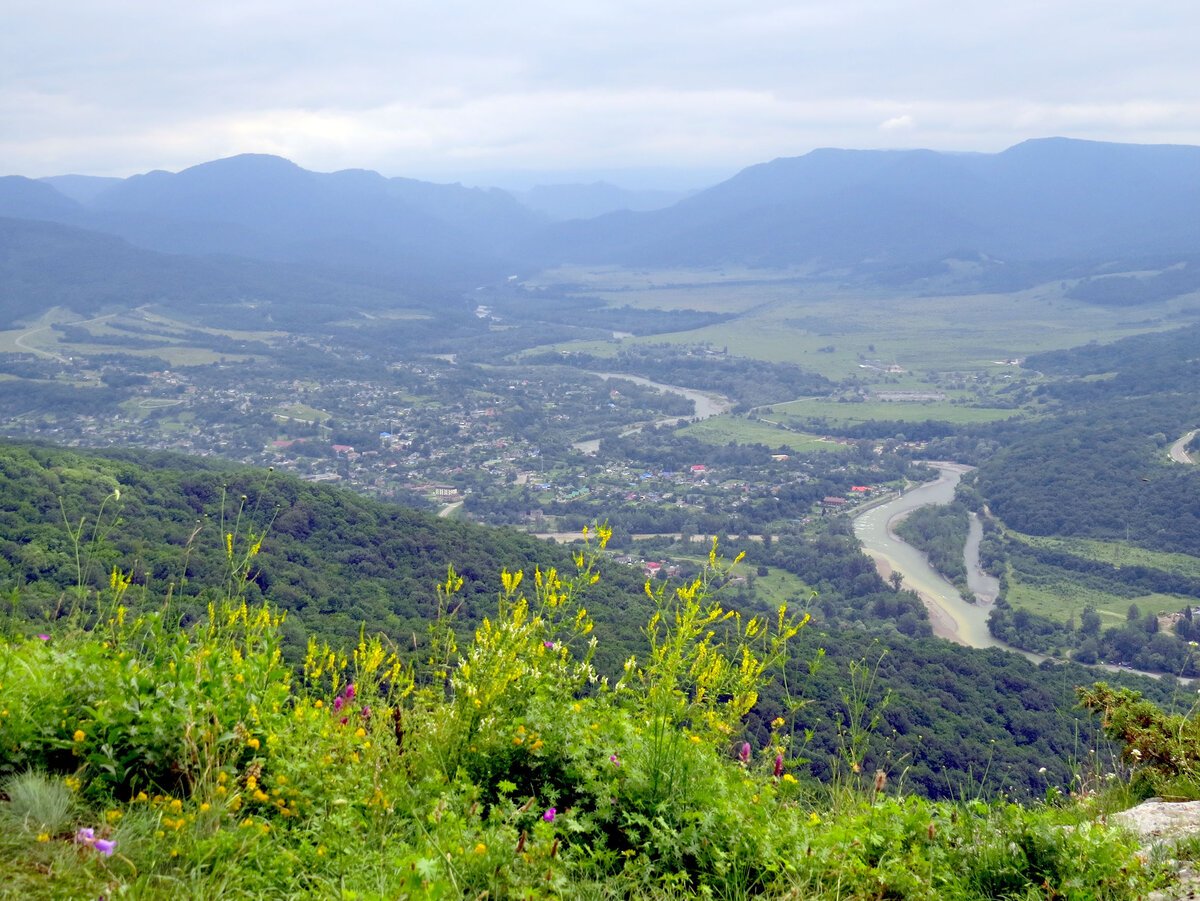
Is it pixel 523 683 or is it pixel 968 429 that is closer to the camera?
pixel 523 683

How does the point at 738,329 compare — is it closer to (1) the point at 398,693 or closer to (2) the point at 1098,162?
(1) the point at 398,693

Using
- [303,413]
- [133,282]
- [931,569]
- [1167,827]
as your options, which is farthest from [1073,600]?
[133,282]

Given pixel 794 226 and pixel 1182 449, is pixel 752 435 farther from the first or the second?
pixel 794 226

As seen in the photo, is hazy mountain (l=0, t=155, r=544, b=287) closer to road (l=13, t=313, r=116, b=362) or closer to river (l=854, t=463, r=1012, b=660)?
road (l=13, t=313, r=116, b=362)

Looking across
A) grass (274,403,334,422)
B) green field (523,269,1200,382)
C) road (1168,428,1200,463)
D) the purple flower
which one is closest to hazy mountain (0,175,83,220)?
green field (523,269,1200,382)

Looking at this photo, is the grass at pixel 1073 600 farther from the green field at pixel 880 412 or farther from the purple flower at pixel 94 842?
the purple flower at pixel 94 842

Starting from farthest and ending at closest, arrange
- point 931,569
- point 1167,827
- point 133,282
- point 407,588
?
point 133,282, point 931,569, point 407,588, point 1167,827

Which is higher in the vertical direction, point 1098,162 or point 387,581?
point 1098,162

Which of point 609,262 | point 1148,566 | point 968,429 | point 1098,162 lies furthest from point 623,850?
point 1098,162
